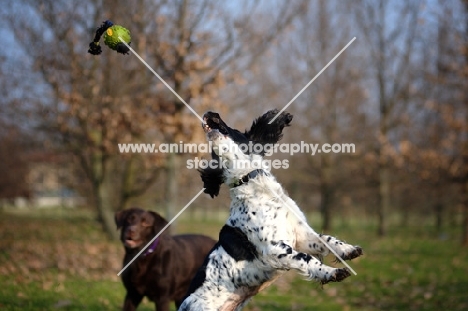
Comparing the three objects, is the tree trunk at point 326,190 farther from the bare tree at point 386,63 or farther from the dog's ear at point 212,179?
the dog's ear at point 212,179

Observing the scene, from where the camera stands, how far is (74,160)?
21.3m

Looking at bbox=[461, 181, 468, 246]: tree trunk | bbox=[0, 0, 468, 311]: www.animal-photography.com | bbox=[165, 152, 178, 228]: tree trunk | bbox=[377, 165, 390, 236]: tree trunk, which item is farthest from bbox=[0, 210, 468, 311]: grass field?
bbox=[377, 165, 390, 236]: tree trunk

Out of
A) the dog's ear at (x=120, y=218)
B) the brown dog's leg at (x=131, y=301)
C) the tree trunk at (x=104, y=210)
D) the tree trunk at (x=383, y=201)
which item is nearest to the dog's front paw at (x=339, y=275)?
the brown dog's leg at (x=131, y=301)

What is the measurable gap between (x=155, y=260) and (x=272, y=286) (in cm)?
478

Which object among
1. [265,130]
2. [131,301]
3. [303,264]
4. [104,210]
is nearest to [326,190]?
[104,210]

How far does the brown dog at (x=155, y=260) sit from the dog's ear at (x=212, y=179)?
243cm

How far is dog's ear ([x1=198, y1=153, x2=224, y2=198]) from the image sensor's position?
14.6 ft

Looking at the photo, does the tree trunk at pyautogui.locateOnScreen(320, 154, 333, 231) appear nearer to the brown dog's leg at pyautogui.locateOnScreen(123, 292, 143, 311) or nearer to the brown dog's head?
the brown dog's head

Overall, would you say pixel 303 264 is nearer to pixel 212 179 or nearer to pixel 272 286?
pixel 212 179

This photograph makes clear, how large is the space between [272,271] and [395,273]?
30.4 ft

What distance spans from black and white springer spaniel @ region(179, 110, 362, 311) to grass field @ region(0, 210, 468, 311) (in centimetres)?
35

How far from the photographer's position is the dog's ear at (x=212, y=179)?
4445 millimetres

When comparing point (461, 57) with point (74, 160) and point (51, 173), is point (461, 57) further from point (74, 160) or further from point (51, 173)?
point (51, 173)

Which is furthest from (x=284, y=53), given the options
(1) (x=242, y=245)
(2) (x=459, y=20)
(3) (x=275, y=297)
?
(1) (x=242, y=245)
